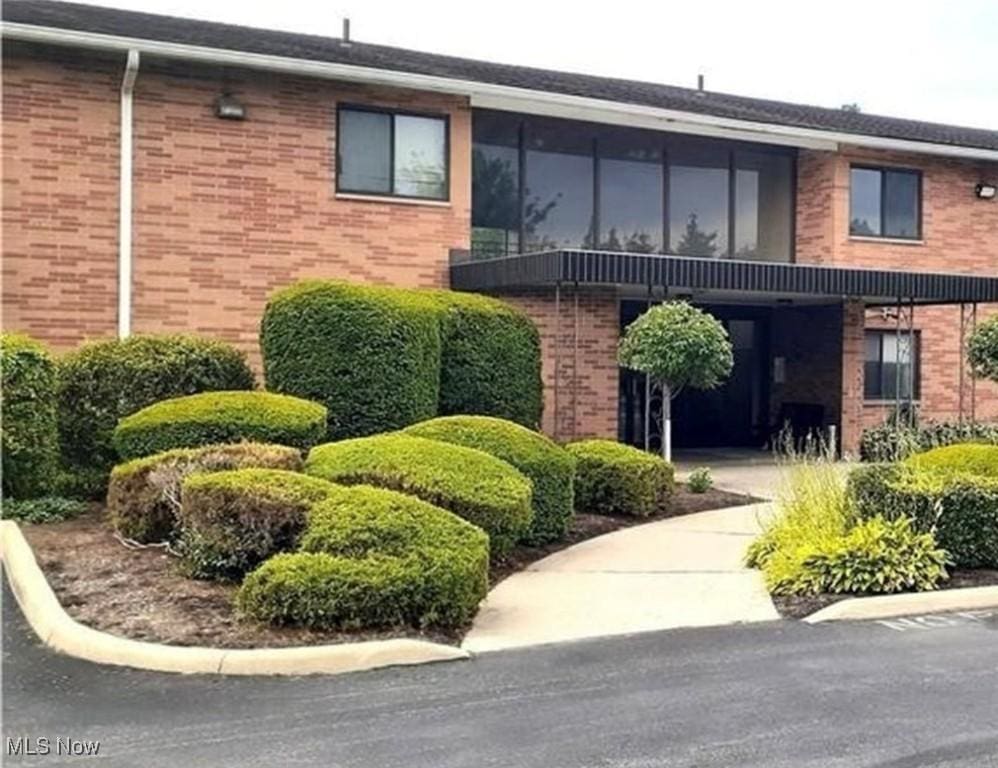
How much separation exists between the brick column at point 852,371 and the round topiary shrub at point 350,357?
980 centimetres

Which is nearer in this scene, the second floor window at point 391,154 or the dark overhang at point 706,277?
the dark overhang at point 706,277

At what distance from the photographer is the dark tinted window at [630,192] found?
17.4 metres

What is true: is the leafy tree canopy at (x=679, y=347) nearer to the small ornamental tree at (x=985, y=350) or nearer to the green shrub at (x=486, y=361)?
the green shrub at (x=486, y=361)

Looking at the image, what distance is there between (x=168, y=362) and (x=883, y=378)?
13.8 meters

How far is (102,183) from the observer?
13547 mm

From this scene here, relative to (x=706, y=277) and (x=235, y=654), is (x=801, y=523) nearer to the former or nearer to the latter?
(x=235, y=654)

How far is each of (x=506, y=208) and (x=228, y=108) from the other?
15.2 feet

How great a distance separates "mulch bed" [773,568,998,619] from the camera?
7.30m

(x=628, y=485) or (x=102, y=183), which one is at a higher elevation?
(x=102, y=183)

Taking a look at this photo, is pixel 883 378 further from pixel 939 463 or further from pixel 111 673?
pixel 111 673

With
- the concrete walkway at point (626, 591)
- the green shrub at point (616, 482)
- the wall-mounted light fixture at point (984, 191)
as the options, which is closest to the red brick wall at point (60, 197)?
the green shrub at point (616, 482)

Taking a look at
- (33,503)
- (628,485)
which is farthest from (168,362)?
(628,485)

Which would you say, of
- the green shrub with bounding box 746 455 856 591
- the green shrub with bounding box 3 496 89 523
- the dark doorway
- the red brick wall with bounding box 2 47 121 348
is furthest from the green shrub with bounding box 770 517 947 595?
the dark doorway

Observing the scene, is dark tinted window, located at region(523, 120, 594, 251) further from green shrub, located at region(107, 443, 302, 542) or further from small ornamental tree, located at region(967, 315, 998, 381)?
green shrub, located at region(107, 443, 302, 542)
